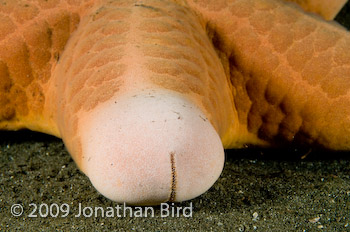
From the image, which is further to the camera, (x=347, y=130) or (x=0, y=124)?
(x=0, y=124)

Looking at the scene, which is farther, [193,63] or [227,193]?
[227,193]

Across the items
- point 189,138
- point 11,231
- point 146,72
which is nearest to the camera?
point 189,138

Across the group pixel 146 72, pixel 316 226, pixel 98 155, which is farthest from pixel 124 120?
pixel 316 226

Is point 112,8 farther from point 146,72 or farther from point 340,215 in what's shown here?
point 340,215

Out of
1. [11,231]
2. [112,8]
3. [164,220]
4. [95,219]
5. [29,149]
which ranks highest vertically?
[112,8]

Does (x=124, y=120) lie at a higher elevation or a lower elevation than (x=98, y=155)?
higher

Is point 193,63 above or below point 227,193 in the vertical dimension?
above

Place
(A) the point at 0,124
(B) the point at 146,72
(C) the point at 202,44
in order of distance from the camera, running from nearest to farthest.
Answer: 1. (B) the point at 146,72
2. (C) the point at 202,44
3. (A) the point at 0,124
